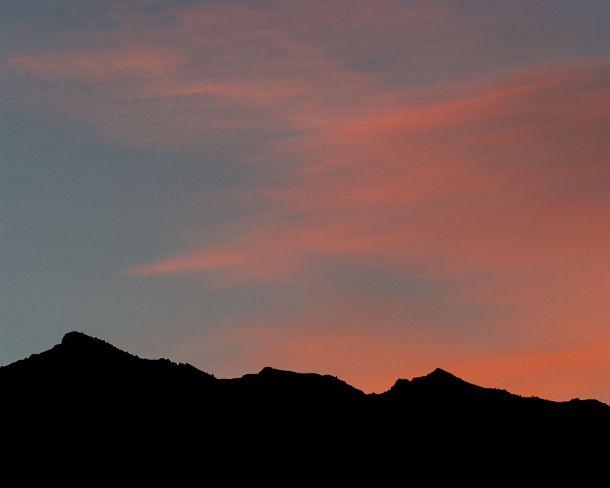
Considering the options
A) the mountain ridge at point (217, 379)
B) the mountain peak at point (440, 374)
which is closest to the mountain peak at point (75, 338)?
the mountain ridge at point (217, 379)

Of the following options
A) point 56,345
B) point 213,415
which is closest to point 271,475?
point 213,415

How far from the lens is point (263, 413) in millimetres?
93375

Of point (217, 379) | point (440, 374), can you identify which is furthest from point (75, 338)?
point (440, 374)

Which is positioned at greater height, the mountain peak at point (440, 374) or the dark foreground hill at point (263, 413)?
the mountain peak at point (440, 374)

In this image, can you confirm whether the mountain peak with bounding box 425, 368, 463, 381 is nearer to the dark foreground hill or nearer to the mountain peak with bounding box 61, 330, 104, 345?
the dark foreground hill

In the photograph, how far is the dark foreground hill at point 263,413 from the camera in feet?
281

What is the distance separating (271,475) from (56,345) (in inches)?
841

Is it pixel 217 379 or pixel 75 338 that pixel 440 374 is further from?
pixel 75 338

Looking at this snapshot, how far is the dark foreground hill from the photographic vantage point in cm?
8550

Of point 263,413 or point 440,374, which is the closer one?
point 263,413

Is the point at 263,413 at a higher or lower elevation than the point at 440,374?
lower

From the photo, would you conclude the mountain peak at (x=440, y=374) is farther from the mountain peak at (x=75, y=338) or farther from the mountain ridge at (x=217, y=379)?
the mountain peak at (x=75, y=338)

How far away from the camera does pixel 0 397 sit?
8681 cm

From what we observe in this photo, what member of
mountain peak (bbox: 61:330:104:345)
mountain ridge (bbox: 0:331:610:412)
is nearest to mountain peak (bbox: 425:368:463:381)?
mountain ridge (bbox: 0:331:610:412)
